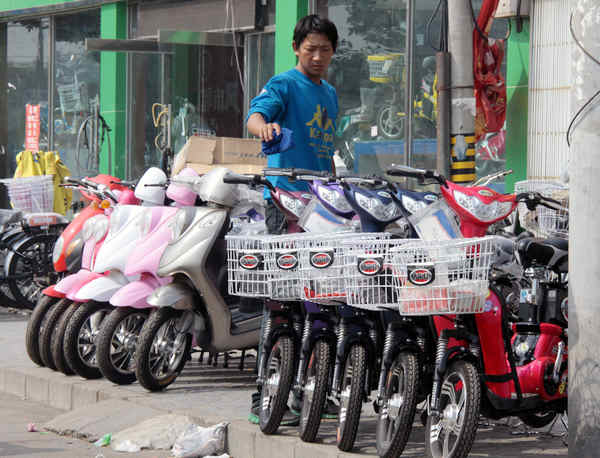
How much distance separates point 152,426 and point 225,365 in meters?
1.87

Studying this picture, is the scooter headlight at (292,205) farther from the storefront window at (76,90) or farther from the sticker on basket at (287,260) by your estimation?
the storefront window at (76,90)

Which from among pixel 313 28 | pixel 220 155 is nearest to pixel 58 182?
pixel 220 155

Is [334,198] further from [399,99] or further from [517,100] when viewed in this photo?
[399,99]

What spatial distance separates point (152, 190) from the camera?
309 inches

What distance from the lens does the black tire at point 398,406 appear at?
473cm

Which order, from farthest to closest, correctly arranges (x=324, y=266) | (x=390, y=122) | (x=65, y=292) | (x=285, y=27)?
(x=285, y=27) < (x=390, y=122) < (x=65, y=292) < (x=324, y=266)

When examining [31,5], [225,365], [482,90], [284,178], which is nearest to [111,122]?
[31,5]

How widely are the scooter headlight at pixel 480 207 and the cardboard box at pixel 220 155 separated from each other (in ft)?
17.6

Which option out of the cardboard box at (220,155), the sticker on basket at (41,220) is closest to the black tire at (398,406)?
the cardboard box at (220,155)

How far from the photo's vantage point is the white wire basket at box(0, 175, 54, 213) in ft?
38.1

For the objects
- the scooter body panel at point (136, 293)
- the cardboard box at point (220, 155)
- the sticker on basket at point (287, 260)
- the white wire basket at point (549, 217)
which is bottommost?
the scooter body panel at point (136, 293)

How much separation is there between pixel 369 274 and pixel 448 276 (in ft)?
1.39

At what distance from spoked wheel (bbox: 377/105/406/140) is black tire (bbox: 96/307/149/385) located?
583 cm

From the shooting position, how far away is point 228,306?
7043 mm
